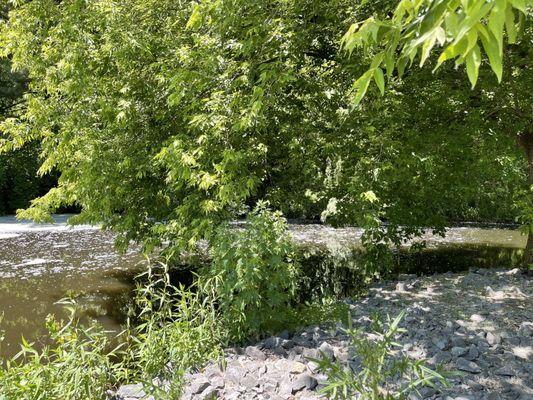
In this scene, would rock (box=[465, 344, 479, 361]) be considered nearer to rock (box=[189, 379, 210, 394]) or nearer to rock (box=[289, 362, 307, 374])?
rock (box=[289, 362, 307, 374])

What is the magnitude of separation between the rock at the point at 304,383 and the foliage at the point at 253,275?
0.74m

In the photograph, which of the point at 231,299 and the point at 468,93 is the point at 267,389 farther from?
the point at 468,93

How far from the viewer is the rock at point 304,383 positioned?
313cm

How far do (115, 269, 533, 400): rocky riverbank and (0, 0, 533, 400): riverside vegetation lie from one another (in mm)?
273

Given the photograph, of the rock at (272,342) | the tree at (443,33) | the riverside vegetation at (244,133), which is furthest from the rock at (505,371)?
the tree at (443,33)

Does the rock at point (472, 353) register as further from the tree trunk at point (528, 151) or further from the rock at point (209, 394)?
the tree trunk at point (528, 151)

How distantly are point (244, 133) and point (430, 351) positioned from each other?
10.2 feet

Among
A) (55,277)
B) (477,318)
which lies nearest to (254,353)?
(477,318)

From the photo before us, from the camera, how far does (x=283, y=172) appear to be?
243 inches

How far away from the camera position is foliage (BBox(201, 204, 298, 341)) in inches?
149

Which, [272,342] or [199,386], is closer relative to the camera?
[199,386]

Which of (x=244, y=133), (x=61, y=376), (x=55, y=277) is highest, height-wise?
(x=244, y=133)

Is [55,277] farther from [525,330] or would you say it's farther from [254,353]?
[525,330]

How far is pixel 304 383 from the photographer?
3.16 m
